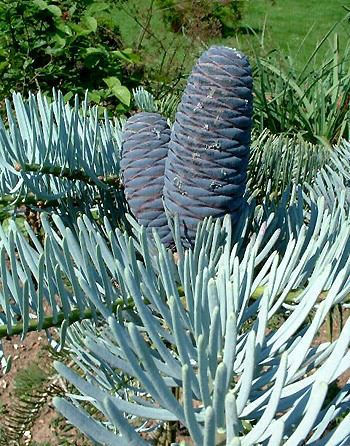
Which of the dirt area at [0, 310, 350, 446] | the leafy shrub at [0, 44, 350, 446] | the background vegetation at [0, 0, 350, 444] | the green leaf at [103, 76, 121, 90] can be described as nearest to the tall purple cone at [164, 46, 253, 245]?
the leafy shrub at [0, 44, 350, 446]

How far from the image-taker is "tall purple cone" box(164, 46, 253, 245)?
0.39 meters

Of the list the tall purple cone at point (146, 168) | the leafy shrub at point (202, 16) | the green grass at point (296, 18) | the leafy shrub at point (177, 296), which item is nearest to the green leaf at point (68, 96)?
the leafy shrub at point (202, 16)

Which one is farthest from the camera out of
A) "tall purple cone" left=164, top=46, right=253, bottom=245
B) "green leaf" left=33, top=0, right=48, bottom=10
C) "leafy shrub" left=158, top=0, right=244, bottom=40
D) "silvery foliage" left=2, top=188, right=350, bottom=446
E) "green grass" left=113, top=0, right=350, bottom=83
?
"green grass" left=113, top=0, right=350, bottom=83

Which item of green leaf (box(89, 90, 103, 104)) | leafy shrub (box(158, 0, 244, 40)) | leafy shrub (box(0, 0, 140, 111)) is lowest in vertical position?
leafy shrub (box(158, 0, 244, 40))

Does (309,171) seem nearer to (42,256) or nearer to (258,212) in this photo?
(258,212)

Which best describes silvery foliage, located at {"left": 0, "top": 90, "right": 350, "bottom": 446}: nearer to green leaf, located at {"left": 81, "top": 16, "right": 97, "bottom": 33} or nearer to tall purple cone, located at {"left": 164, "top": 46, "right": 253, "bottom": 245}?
tall purple cone, located at {"left": 164, "top": 46, "right": 253, "bottom": 245}

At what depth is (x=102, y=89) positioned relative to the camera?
80.4 inches

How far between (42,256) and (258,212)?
0.18m

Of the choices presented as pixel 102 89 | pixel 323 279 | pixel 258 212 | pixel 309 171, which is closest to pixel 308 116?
pixel 102 89

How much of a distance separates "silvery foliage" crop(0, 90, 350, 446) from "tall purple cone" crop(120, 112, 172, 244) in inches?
0.7

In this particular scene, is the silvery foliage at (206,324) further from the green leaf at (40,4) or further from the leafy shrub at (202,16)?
the leafy shrub at (202,16)

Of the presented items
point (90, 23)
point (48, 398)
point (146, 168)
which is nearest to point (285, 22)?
point (90, 23)

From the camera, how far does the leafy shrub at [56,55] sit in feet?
6.35

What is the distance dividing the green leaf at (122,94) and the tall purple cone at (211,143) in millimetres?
1511
